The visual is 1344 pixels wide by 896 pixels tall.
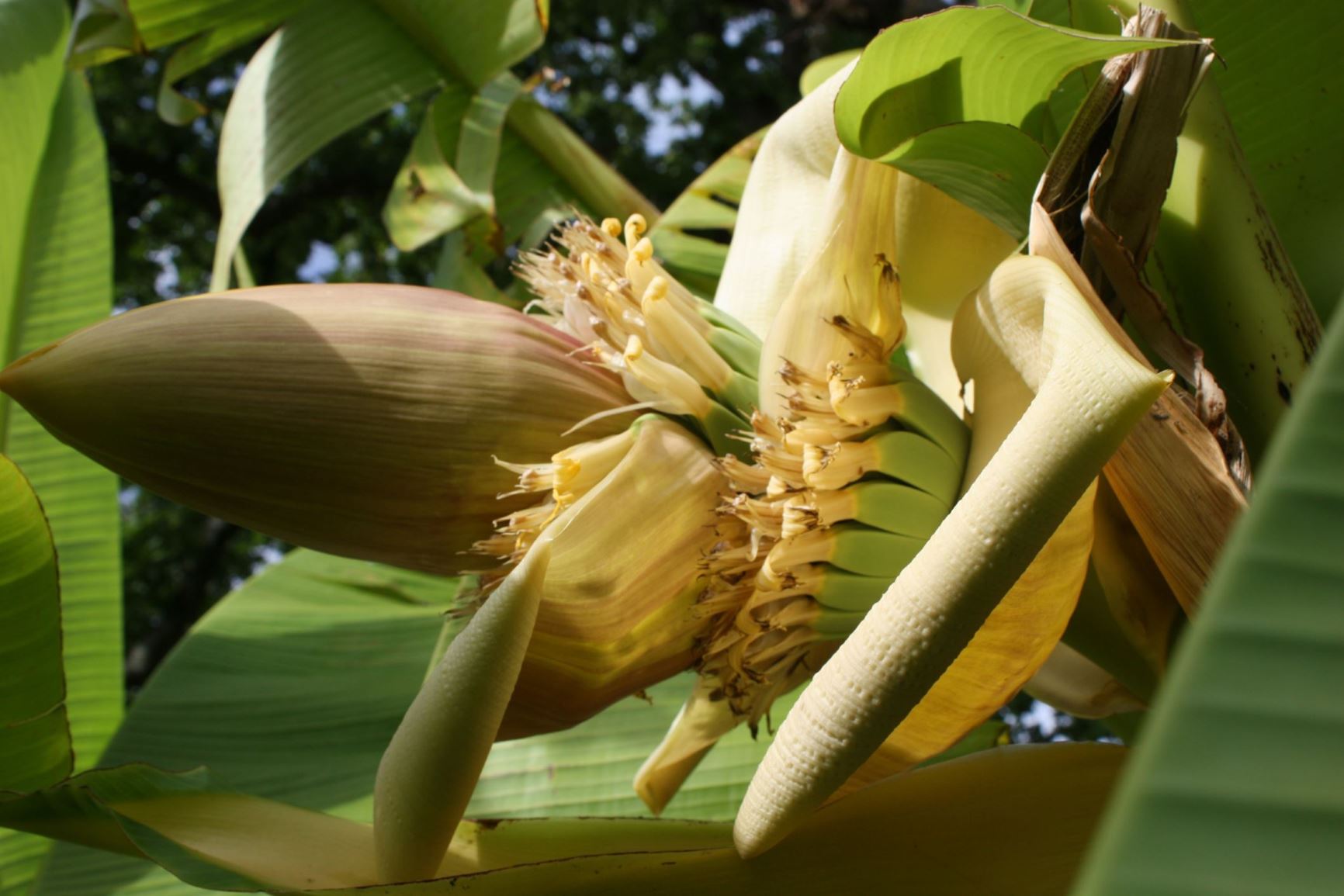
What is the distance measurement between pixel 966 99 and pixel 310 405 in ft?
0.85

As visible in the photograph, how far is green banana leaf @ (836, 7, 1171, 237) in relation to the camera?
366mm

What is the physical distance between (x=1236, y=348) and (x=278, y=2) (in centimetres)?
69

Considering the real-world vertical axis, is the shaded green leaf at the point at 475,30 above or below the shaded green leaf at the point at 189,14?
above

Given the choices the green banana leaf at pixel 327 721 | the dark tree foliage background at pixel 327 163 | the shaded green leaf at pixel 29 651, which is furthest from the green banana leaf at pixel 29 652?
the dark tree foliage background at pixel 327 163

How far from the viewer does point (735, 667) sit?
433 mm

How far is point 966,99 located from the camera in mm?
405

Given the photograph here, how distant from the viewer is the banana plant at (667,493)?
35 centimetres

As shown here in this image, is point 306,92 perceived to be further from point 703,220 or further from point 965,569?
point 965,569

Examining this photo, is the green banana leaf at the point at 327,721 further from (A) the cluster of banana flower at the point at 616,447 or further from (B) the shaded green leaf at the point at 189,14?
(B) the shaded green leaf at the point at 189,14

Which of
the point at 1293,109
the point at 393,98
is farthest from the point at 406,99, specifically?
the point at 1293,109

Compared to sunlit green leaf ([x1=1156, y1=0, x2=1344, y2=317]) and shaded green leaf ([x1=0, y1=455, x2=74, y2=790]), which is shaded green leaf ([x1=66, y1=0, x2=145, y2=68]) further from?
sunlit green leaf ([x1=1156, y1=0, x2=1344, y2=317])

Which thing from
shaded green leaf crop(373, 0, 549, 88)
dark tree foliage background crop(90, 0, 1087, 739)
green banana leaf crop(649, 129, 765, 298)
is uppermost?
shaded green leaf crop(373, 0, 549, 88)

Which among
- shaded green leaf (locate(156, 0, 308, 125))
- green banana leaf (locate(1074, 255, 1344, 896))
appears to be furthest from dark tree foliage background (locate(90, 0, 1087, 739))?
green banana leaf (locate(1074, 255, 1344, 896))

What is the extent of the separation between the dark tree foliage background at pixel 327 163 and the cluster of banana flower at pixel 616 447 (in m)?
3.72
